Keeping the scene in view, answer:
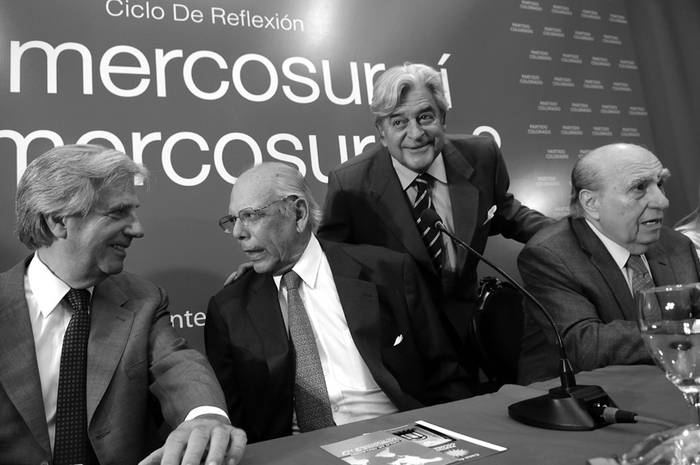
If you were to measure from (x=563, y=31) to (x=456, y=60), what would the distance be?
1034 mm

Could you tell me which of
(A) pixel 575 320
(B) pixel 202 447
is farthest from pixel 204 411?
(A) pixel 575 320

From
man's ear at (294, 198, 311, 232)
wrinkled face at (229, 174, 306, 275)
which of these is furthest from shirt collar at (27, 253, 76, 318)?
man's ear at (294, 198, 311, 232)

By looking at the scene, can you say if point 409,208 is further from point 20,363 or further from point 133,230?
point 20,363

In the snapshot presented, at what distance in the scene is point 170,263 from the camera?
3.03 m

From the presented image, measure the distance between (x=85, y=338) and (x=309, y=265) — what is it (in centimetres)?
89

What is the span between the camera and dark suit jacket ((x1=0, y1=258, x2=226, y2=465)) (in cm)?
168

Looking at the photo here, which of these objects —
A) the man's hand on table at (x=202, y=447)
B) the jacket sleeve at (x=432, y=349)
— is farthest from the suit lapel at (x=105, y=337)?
the jacket sleeve at (x=432, y=349)

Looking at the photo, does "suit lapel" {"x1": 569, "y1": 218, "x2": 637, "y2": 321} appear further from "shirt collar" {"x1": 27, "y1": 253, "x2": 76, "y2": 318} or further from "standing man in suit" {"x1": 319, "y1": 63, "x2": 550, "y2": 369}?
"shirt collar" {"x1": 27, "y1": 253, "x2": 76, "y2": 318}

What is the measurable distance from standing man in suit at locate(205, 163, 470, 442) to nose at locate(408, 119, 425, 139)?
0.62m

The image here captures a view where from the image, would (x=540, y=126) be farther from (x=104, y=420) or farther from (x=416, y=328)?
(x=104, y=420)

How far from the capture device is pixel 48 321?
1869mm

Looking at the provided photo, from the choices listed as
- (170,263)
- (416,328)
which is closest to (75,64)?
(170,263)

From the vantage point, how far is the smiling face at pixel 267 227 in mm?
2369

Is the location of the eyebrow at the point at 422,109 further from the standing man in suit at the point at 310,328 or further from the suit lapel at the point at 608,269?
the suit lapel at the point at 608,269
